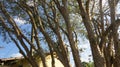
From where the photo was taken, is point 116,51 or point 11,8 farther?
point 11,8

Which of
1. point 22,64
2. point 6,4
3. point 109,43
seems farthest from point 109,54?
point 22,64

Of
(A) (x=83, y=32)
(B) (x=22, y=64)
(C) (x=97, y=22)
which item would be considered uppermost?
(C) (x=97, y=22)

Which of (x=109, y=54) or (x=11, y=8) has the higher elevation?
(x=11, y=8)

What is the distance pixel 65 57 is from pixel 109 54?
6.69ft

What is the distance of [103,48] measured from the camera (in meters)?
12.7

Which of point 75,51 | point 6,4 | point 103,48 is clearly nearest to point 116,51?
point 103,48

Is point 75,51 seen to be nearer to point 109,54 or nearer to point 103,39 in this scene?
point 103,39

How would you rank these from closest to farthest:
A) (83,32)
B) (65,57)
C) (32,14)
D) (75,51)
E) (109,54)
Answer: (75,51) → (65,57) → (109,54) → (32,14) → (83,32)

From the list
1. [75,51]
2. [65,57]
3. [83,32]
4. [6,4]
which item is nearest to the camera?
[75,51]

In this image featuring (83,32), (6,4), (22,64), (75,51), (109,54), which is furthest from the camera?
(22,64)

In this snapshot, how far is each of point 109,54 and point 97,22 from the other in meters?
2.37

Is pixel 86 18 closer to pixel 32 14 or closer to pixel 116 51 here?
pixel 116 51

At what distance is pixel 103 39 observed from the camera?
1252cm

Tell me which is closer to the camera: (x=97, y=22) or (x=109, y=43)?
(x=109, y=43)
